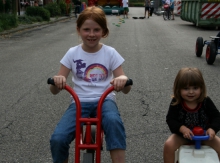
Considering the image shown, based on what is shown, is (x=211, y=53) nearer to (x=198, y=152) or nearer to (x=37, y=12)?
(x=198, y=152)

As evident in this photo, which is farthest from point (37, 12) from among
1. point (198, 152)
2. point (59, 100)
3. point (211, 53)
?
point (198, 152)

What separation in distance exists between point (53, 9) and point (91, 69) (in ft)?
96.5

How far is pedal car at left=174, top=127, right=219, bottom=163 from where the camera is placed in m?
2.92

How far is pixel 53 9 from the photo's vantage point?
32.1 m

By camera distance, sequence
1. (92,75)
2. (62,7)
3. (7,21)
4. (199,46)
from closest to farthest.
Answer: (92,75), (199,46), (7,21), (62,7)

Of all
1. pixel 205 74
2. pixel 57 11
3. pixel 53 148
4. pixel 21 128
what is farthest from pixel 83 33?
pixel 57 11

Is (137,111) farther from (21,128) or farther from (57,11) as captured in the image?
(57,11)

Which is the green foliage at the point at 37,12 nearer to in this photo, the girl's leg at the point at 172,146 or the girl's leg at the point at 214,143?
the girl's leg at the point at 172,146

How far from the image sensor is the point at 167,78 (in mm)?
7965

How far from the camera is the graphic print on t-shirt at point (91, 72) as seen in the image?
3.36 meters

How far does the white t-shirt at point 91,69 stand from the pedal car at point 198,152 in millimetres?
709

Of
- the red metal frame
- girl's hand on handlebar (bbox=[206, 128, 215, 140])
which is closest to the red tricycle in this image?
the red metal frame

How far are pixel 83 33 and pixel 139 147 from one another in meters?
1.62

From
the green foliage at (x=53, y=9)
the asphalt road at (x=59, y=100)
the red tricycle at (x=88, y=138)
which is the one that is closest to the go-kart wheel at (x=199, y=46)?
the asphalt road at (x=59, y=100)
